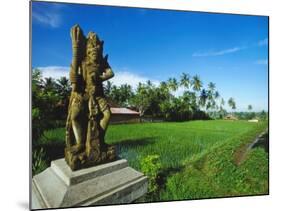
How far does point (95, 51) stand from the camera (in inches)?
144

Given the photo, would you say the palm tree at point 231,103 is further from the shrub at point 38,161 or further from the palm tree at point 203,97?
the shrub at point 38,161

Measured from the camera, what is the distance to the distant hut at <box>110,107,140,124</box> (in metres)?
3.84

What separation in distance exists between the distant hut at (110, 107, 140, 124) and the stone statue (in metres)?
0.14

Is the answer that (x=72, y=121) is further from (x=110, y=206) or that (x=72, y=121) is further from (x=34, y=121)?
(x=110, y=206)

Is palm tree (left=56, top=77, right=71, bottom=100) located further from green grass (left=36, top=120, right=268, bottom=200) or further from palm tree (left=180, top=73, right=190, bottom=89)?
palm tree (left=180, top=73, right=190, bottom=89)

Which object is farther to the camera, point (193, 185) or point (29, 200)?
point (193, 185)

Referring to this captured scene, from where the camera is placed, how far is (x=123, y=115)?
389 cm

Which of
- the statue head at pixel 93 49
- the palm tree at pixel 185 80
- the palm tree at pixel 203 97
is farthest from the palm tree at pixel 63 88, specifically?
the palm tree at pixel 203 97

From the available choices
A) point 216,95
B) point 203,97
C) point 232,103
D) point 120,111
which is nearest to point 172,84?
point 203,97

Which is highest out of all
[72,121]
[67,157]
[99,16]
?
[99,16]

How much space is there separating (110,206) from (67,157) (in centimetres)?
59

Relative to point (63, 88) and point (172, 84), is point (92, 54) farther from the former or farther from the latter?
point (172, 84)

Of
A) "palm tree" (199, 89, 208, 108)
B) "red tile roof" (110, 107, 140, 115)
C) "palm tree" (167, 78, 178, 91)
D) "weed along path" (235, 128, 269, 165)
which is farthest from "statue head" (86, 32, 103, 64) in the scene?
"weed along path" (235, 128, 269, 165)
